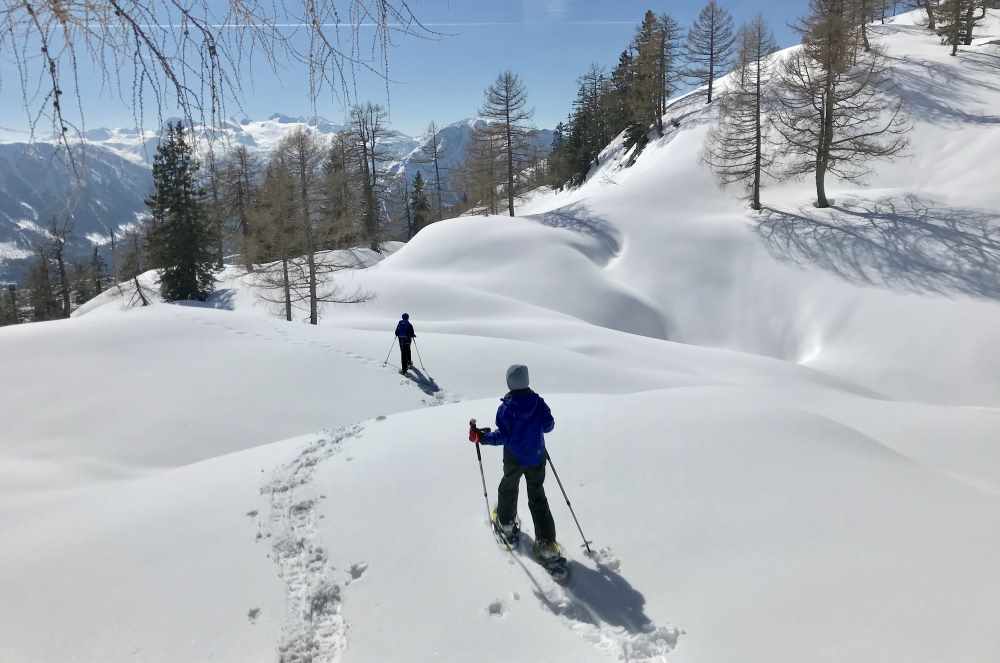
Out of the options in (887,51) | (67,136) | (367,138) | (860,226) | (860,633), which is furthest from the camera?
(367,138)

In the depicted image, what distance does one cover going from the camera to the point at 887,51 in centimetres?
3638

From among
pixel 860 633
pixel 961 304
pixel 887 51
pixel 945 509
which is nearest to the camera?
pixel 860 633

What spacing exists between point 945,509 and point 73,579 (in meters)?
7.49

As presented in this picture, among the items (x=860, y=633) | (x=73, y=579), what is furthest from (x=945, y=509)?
(x=73, y=579)

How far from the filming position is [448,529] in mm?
4789

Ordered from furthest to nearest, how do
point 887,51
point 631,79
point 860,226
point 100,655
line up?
1. point 631,79
2. point 887,51
3. point 860,226
4. point 100,655

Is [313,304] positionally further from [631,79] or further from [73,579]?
[631,79]

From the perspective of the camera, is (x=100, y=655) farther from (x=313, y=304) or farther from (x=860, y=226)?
(x=860, y=226)

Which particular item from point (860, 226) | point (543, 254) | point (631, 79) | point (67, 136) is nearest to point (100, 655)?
point (67, 136)

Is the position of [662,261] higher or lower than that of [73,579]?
higher

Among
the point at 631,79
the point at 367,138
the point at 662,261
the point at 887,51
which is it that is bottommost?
the point at 662,261

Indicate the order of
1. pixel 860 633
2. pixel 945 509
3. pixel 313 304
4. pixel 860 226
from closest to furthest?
1. pixel 860 633
2. pixel 945 509
3. pixel 313 304
4. pixel 860 226

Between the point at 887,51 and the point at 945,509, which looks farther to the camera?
the point at 887,51

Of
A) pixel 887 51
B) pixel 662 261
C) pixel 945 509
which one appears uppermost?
pixel 887 51
